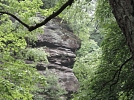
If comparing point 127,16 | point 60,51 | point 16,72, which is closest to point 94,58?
point 16,72

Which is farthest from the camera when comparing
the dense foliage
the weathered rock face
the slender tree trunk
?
the weathered rock face

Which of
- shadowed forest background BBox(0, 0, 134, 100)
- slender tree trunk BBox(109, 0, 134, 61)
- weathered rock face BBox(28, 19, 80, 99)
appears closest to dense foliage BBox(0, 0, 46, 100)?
shadowed forest background BBox(0, 0, 134, 100)

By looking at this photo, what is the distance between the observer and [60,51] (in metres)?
21.4

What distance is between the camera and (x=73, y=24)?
24047 millimetres

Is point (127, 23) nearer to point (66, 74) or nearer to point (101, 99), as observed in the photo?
point (101, 99)

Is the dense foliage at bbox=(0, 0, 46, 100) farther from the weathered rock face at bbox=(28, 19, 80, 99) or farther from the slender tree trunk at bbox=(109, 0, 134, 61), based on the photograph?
the weathered rock face at bbox=(28, 19, 80, 99)

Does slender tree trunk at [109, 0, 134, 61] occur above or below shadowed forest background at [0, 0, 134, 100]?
above

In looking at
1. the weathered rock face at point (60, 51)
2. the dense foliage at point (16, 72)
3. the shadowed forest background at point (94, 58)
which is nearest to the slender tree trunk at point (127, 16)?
the shadowed forest background at point (94, 58)

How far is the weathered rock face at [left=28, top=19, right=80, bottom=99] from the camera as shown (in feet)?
63.9

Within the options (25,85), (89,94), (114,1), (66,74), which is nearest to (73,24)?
(66,74)

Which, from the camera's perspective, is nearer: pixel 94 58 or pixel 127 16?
pixel 127 16

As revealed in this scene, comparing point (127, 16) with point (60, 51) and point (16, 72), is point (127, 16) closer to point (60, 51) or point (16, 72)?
point (16, 72)

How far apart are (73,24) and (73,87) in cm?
735

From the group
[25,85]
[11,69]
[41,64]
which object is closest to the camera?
[11,69]
